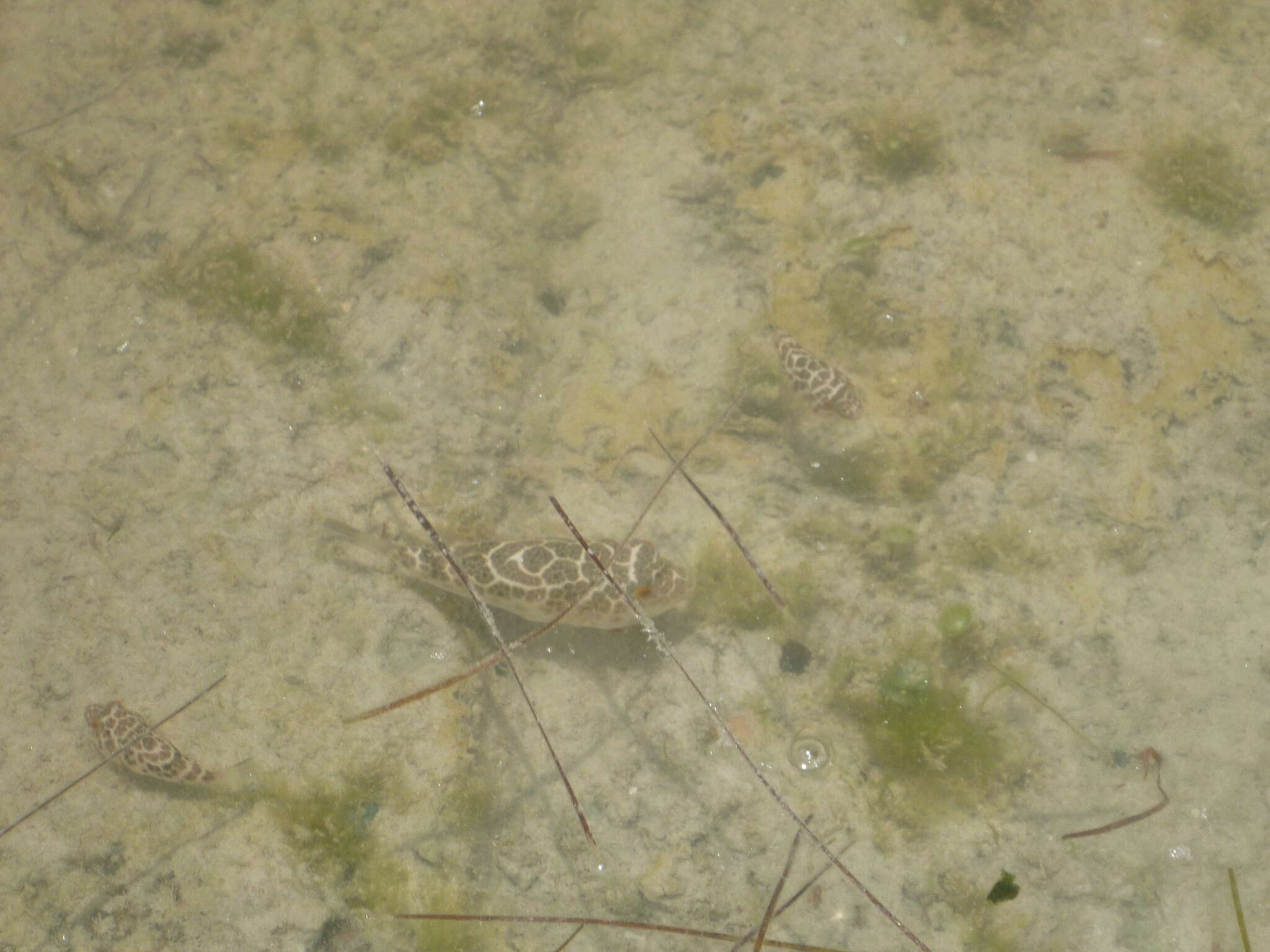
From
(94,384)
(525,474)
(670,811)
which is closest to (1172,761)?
(670,811)

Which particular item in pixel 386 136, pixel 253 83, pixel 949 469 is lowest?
pixel 949 469

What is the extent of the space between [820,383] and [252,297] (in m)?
4.19

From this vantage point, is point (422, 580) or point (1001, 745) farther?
point (422, 580)

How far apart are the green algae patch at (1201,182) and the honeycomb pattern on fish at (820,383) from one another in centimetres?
281

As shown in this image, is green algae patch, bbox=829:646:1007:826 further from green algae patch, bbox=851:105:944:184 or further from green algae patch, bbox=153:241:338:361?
green algae patch, bbox=153:241:338:361

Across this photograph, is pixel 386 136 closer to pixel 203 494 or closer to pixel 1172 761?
pixel 203 494

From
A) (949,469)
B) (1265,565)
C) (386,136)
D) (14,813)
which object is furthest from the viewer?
(386,136)

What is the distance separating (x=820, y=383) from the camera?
566 cm

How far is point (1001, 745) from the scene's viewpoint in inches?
197

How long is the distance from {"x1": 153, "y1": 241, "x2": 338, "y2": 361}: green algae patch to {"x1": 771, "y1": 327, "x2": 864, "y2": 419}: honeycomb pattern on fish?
3334 millimetres

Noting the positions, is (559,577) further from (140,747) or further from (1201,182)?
(1201,182)

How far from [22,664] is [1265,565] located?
8041 mm

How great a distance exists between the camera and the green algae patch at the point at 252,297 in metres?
5.84

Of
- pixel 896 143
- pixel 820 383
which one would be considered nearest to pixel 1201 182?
pixel 896 143
